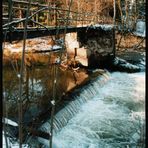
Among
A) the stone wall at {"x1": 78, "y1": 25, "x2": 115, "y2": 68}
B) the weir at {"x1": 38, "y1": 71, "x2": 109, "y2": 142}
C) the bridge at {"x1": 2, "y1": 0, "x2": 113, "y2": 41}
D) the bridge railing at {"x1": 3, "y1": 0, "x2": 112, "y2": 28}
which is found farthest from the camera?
the stone wall at {"x1": 78, "y1": 25, "x2": 115, "y2": 68}

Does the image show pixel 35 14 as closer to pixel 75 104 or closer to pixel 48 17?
pixel 75 104

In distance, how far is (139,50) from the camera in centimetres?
1862

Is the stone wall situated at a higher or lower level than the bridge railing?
lower

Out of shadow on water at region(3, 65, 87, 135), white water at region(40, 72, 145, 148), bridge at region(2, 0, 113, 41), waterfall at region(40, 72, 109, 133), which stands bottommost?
white water at region(40, 72, 145, 148)

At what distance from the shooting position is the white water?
6281mm

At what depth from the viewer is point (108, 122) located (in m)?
7.35

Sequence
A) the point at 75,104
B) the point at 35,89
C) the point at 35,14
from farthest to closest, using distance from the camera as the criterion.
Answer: the point at 35,89 → the point at 75,104 → the point at 35,14

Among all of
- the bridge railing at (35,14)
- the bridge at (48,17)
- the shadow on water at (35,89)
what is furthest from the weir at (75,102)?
the bridge railing at (35,14)

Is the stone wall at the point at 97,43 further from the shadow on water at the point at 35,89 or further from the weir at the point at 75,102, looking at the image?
the weir at the point at 75,102

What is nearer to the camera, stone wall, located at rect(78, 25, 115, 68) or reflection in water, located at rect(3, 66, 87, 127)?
reflection in water, located at rect(3, 66, 87, 127)

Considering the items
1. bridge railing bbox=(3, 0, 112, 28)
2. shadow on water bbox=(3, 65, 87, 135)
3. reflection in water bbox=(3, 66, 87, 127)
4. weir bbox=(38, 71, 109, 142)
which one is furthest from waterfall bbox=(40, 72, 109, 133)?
bridge railing bbox=(3, 0, 112, 28)

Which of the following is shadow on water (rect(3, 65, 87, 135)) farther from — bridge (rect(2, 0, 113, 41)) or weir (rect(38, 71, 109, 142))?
bridge (rect(2, 0, 113, 41))

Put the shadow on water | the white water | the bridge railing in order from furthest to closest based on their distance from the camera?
the shadow on water < the white water < the bridge railing

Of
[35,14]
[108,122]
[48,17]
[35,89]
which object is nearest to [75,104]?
[108,122]
